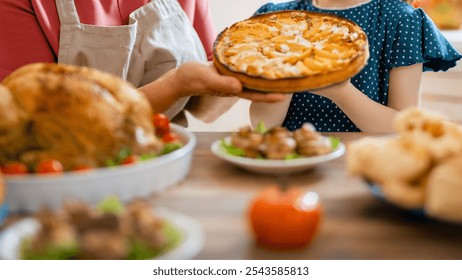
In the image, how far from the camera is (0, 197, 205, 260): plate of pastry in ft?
1.97

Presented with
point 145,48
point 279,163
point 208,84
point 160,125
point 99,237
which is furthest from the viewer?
point 145,48

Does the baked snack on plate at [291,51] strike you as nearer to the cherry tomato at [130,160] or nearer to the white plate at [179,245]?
the cherry tomato at [130,160]

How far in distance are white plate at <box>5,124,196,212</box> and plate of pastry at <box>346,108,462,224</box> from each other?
0.29 metres

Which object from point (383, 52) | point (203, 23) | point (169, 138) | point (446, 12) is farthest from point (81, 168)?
point (446, 12)

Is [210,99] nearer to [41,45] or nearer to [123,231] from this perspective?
[41,45]

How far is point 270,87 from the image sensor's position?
1.17 meters

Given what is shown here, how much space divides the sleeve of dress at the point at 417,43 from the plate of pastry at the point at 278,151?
76 cm

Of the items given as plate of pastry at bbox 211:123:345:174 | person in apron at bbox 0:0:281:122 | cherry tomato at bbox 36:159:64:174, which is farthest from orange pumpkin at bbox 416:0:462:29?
cherry tomato at bbox 36:159:64:174

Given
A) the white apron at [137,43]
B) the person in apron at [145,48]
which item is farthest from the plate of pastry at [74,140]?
the white apron at [137,43]

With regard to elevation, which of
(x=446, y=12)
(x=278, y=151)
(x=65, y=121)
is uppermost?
(x=65, y=121)

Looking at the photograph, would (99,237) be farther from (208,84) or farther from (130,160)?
(208,84)

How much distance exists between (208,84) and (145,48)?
546 mm

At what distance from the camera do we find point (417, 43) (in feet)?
5.41

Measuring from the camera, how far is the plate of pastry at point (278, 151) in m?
0.90
